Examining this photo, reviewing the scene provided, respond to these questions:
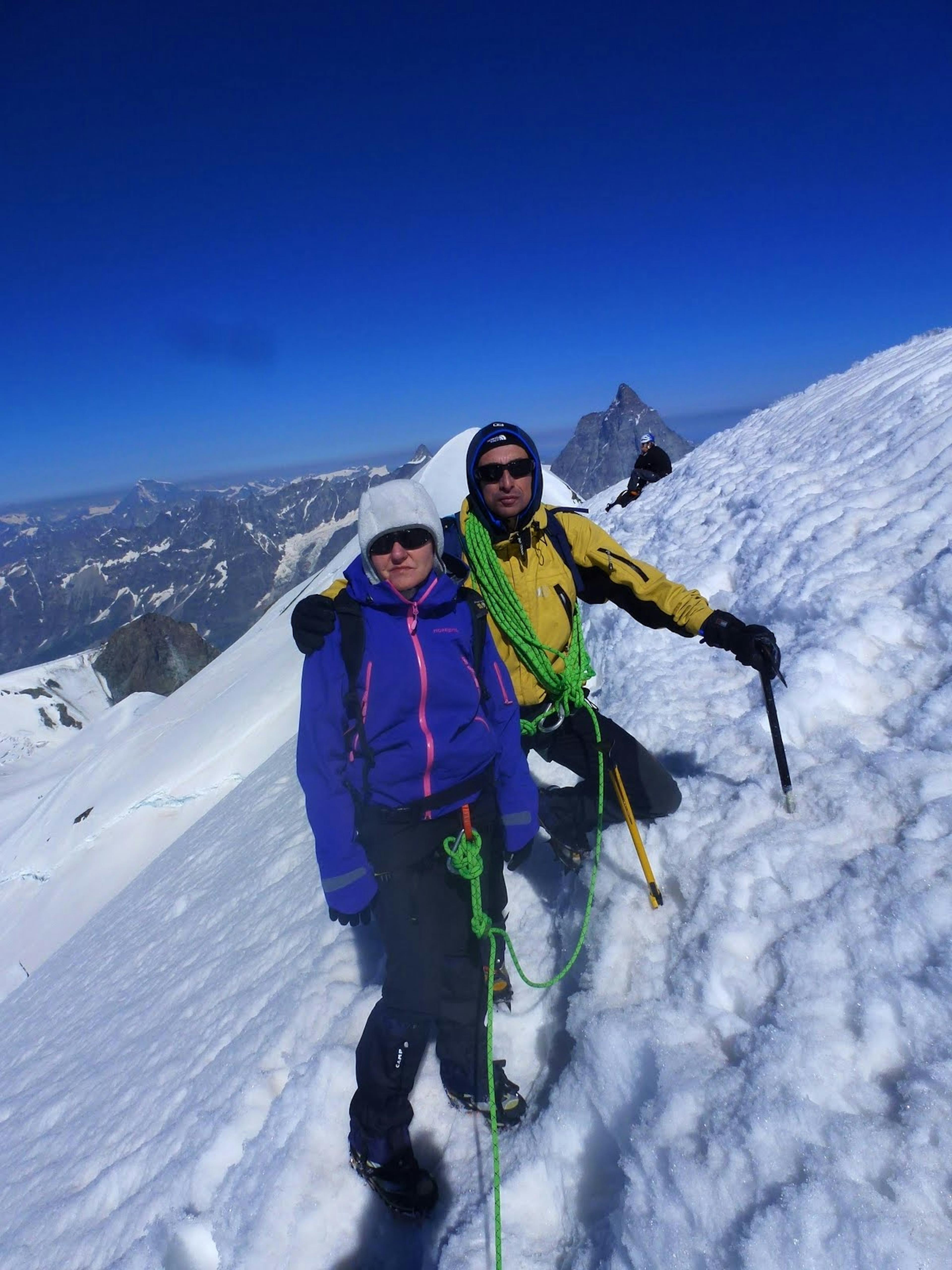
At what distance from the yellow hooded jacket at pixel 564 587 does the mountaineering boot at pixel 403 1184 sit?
2340 millimetres

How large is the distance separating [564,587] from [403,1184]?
10.2 feet

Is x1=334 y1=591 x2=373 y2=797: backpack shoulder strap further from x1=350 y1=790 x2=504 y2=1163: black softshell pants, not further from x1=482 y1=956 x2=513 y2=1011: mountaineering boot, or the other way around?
x1=482 y1=956 x2=513 y2=1011: mountaineering boot

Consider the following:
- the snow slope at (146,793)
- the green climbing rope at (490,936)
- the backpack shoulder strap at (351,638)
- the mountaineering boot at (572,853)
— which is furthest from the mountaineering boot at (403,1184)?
the snow slope at (146,793)

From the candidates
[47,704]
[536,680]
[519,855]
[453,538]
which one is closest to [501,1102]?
[519,855]

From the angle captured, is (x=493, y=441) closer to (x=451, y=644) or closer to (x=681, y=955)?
(x=451, y=644)

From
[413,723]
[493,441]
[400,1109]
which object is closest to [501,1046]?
[400,1109]

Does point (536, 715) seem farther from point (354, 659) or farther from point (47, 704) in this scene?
point (47, 704)

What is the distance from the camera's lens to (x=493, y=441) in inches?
138

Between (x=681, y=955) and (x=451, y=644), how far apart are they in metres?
1.93

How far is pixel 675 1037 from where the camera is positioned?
2.73m

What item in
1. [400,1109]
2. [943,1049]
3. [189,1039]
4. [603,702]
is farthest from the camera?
[603,702]

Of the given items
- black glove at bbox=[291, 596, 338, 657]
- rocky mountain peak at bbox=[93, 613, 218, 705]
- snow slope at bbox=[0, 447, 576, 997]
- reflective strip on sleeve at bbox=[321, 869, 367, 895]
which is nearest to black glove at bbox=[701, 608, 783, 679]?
black glove at bbox=[291, 596, 338, 657]

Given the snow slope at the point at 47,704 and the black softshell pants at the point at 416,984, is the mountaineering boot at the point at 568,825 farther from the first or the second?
the snow slope at the point at 47,704

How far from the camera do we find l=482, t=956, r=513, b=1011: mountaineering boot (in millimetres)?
3572
